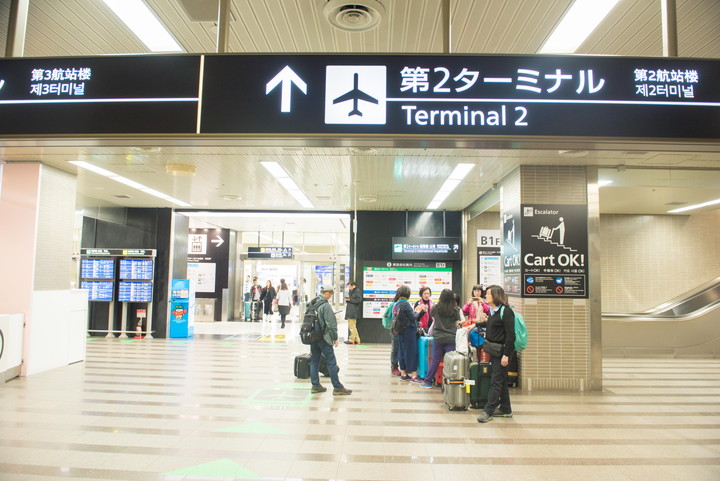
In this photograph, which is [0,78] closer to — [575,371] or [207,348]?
[575,371]

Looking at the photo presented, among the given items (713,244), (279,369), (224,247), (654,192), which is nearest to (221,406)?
(279,369)

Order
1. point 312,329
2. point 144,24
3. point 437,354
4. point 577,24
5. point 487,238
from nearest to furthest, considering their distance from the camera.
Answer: point 577,24, point 144,24, point 312,329, point 437,354, point 487,238

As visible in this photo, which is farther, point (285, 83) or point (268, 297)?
point (268, 297)

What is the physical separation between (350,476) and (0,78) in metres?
3.67

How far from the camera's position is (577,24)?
392 cm

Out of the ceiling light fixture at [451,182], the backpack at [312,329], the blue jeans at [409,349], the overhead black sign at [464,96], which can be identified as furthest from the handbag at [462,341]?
the overhead black sign at [464,96]

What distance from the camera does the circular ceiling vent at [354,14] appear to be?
364 centimetres

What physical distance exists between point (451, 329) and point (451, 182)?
10.1 ft

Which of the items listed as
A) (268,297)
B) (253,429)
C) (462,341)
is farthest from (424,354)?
(268,297)

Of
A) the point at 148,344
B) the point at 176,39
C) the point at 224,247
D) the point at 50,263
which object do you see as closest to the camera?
the point at 176,39

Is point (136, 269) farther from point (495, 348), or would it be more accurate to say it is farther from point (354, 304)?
point (495, 348)

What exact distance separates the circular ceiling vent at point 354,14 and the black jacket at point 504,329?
314 cm

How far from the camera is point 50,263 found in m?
7.35

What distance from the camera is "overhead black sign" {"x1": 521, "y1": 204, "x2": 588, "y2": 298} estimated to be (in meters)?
6.44
